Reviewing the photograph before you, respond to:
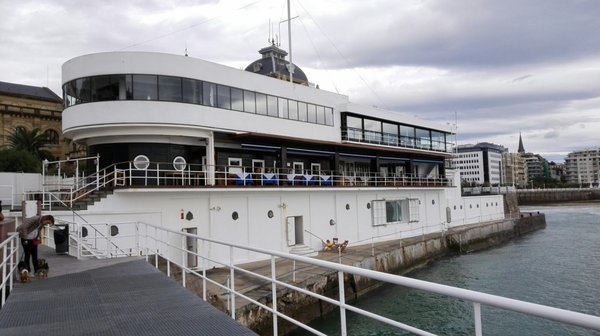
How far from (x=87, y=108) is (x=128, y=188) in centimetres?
475

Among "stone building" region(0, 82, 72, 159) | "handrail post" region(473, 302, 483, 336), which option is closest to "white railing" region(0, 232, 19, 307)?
"handrail post" region(473, 302, 483, 336)

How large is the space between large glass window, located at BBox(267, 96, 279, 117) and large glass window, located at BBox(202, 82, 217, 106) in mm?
3517

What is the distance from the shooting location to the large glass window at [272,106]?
22.8m

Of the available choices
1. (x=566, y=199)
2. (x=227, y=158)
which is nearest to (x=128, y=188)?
(x=227, y=158)

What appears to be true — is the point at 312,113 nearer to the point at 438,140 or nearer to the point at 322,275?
the point at 322,275

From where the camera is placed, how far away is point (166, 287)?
8.02 m

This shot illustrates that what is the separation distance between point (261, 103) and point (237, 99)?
1.65 meters

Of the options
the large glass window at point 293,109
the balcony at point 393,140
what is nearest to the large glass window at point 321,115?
the large glass window at point 293,109

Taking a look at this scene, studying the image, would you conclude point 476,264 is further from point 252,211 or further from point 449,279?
point 252,211

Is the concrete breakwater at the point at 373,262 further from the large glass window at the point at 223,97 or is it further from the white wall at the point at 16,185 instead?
the white wall at the point at 16,185

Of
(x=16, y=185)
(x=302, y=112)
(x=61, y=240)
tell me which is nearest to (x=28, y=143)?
(x=16, y=185)

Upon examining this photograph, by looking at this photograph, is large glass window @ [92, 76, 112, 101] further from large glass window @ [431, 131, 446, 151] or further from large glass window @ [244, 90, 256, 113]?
large glass window @ [431, 131, 446, 151]

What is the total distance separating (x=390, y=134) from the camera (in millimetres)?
31531

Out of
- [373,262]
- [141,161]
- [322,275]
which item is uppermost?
[141,161]
